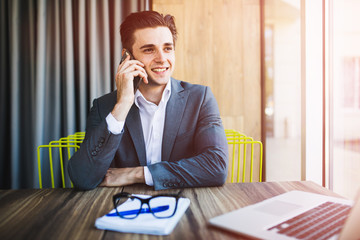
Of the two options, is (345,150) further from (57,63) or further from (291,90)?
(57,63)

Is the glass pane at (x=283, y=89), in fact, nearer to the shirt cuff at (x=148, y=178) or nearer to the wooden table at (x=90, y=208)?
the wooden table at (x=90, y=208)

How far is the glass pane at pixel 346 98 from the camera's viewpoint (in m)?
1.54

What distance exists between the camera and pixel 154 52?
1725mm

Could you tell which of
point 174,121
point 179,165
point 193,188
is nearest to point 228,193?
point 193,188

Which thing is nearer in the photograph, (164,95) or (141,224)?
(141,224)

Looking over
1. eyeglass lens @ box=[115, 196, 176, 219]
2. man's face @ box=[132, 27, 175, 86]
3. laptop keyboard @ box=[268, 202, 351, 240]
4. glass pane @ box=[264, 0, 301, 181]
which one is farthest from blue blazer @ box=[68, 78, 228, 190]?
glass pane @ box=[264, 0, 301, 181]

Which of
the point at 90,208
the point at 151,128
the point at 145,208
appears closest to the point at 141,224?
the point at 145,208

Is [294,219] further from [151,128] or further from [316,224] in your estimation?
[151,128]

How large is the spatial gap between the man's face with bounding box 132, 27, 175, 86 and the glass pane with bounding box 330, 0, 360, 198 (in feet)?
3.44

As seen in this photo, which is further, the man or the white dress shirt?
the white dress shirt

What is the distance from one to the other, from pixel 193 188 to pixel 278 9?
6.38 ft

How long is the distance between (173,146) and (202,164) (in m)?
0.37

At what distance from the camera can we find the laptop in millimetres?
643

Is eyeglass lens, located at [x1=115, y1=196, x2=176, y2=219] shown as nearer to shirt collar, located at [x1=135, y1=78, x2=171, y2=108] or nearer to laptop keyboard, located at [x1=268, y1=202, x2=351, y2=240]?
laptop keyboard, located at [x1=268, y1=202, x2=351, y2=240]
